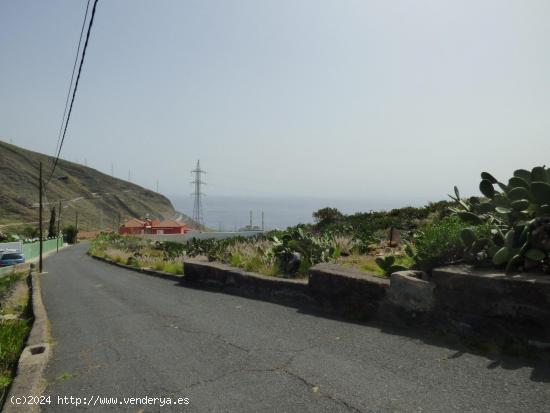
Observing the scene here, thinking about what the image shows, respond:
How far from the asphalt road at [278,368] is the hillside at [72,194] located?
78357mm

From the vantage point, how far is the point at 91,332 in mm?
6727

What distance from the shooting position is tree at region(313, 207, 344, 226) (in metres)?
17.5

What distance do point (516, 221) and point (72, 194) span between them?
142 metres

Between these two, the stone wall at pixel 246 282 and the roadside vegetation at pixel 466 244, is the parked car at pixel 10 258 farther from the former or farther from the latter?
the roadside vegetation at pixel 466 244

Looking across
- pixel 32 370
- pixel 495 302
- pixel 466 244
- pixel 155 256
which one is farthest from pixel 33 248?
pixel 495 302

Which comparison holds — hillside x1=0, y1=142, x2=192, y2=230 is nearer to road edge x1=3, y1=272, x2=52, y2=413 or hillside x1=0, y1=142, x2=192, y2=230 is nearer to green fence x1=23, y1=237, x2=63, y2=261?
green fence x1=23, y1=237, x2=63, y2=261

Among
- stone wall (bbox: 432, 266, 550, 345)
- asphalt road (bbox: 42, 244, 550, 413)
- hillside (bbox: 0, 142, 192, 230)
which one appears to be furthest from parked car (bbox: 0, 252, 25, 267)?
hillside (bbox: 0, 142, 192, 230)

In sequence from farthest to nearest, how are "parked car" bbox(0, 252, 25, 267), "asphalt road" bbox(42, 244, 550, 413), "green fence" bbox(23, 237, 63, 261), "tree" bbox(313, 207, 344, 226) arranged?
"green fence" bbox(23, 237, 63, 261)
"parked car" bbox(0, 252, 25, 267)
"tree" bbox(313, 207, 344, 226)
"asphalt road" bbox(42, 244, 550, 413)

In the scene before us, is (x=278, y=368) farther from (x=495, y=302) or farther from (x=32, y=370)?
(x=32, y=370)

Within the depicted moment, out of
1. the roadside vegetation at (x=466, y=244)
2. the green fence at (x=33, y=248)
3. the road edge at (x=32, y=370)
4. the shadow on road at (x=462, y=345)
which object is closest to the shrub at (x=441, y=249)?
the roadside vegetation at (x=466, y=244)

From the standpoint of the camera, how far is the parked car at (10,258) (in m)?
34.5

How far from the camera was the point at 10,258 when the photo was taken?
35.3m

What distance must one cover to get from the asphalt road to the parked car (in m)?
33.0

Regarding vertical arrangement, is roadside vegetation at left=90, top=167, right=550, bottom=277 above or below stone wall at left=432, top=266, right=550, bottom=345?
above
